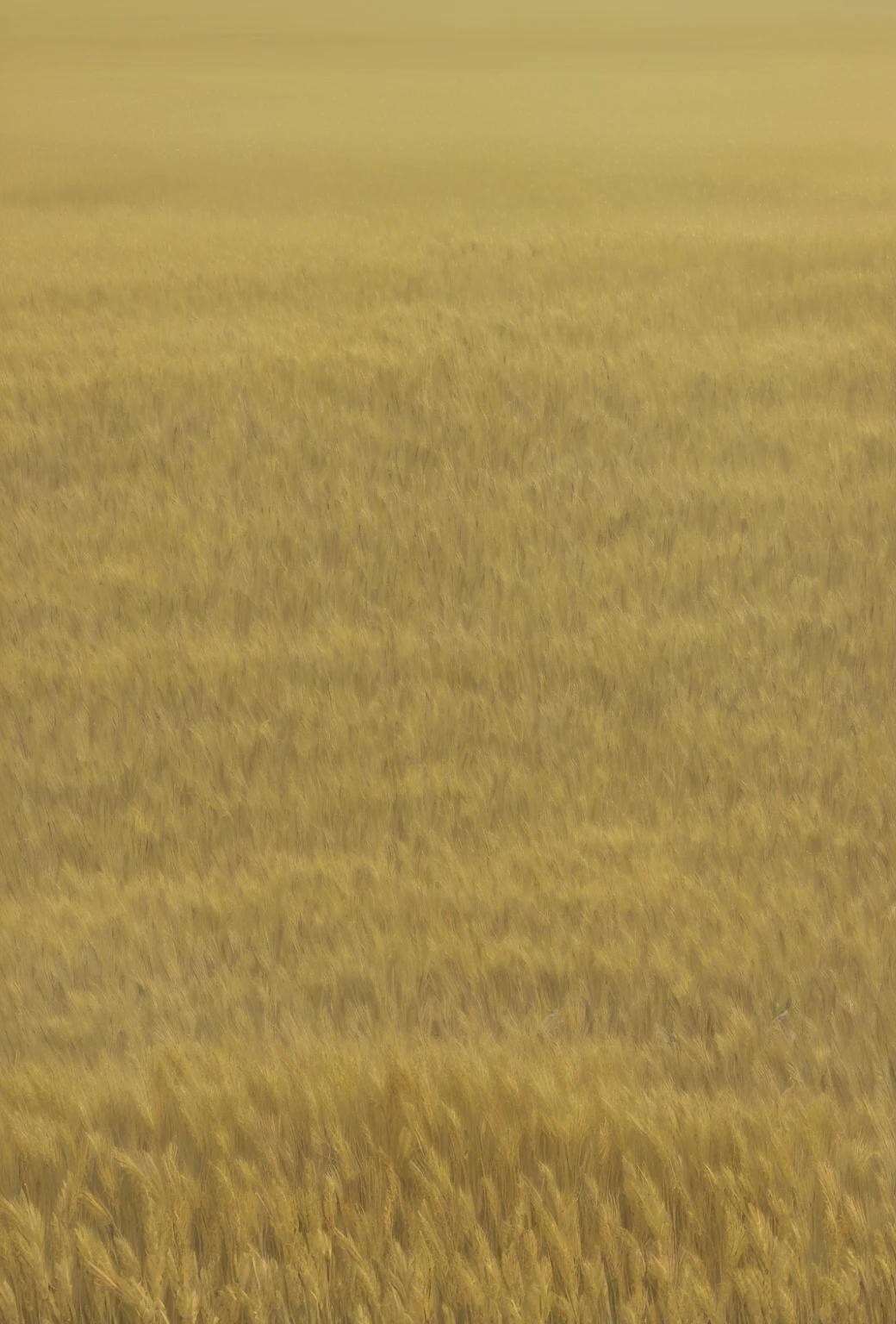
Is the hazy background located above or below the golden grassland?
above

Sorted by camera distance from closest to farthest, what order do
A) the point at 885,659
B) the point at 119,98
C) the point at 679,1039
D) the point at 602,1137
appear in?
the point at 602,1137, the point at 679,1039, the point at 885,659, the point at 119,98

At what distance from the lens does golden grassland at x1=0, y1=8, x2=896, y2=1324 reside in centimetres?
138

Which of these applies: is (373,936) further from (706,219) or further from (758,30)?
(758,30)

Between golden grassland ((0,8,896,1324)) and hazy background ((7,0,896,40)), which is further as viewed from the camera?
hazy background ((7,0,896,40))

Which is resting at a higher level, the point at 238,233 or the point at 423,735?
the point at 238,233

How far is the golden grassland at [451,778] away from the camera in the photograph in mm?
1377

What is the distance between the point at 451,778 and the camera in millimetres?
2863

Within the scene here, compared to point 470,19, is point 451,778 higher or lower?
lower

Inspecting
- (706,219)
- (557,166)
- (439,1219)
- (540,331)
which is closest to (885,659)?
(439,1219)

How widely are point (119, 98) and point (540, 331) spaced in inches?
498

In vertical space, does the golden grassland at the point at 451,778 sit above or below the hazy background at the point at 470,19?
below

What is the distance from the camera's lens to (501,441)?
4.95 metres

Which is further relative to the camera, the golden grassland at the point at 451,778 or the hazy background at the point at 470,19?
the hazy background at the point at 470,19

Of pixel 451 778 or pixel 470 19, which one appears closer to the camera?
pixel 451 778
